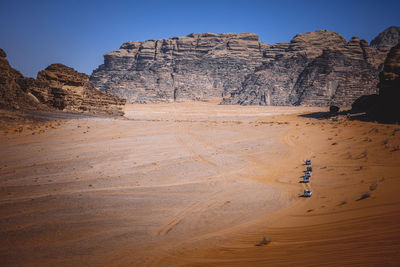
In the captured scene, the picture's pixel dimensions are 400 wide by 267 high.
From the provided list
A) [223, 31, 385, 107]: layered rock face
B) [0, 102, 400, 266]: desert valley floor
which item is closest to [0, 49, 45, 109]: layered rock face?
[0, 102, 400, 266]: desert valley floor

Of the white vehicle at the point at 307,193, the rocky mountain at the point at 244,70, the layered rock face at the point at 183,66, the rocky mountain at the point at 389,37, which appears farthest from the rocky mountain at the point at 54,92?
the rocky mountain at the point at 389,37

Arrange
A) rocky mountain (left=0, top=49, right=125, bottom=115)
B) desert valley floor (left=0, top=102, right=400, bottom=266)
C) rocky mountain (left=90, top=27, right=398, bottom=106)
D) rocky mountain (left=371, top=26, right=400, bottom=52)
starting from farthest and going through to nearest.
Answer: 1. rocky mountain (left=371, top=26, right=400, bottom=52)
2. rocky mountain (left=90, top=27, right=398, bottom=106)
3. rocky mountain (left=0, top=49, right=125, bottom=115)
4. desert valley floor (left=0, top=102, right=400, bottom=266)

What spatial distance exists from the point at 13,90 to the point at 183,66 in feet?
260

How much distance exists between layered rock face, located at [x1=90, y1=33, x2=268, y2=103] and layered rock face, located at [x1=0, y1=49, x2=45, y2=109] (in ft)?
170

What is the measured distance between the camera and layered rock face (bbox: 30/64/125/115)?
18.9m

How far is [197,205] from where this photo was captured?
4.67 meters

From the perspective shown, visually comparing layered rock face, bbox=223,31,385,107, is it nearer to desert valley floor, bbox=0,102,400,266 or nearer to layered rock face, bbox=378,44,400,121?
layered rock face, bbox=378,44,400,121

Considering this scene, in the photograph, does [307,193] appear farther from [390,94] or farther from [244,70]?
[244,70]

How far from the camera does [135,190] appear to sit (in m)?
5.41

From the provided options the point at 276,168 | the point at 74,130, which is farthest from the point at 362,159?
the point at 74,130

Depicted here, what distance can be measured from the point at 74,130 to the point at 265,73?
2322 inches

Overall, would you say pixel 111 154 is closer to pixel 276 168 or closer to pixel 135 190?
pixel 135 190

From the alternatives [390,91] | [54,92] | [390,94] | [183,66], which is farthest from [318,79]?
[54,92]

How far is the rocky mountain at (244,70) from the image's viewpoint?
54281mm
